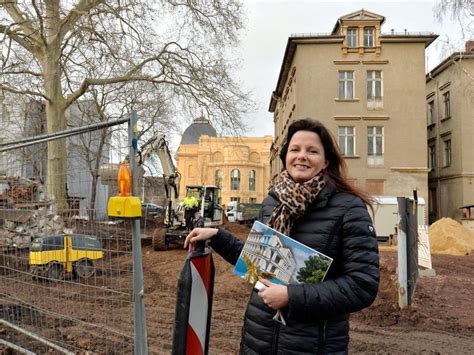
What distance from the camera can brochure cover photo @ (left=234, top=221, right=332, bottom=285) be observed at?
195 centimetres

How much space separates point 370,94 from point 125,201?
30551 millimetres

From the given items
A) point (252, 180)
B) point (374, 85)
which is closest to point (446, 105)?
point (374, 85)

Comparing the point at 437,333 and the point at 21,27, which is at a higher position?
the point at 21,27

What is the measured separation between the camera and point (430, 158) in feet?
120

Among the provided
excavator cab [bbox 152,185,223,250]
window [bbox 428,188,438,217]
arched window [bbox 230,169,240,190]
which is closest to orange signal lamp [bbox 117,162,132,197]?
excavator cab [bbox 152,185,223,250]

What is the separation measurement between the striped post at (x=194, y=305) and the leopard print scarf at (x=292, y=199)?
0.45 meters

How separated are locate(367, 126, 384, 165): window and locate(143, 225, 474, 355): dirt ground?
20.0 metres

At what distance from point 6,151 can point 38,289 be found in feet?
4.40

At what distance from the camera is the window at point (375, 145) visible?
30538 mm

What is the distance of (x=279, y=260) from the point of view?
79.4 inches

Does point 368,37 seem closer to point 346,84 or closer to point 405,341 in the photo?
point 346,84

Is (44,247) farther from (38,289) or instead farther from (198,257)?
(198,257)

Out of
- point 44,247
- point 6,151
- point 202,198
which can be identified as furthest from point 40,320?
point 202,198

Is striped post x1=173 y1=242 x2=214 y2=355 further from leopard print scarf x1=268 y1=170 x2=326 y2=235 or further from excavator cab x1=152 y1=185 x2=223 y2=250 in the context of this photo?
excavator cab x1=152 y1=185 x2=223 y2=250
